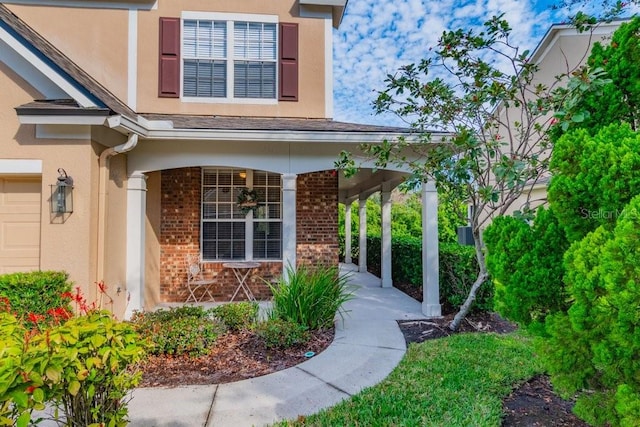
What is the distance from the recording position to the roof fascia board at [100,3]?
7449 mm

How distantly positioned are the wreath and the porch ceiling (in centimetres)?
232

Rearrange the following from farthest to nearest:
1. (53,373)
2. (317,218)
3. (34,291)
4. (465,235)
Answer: (465,235) < (317,218) < (34,291) < (53,373)

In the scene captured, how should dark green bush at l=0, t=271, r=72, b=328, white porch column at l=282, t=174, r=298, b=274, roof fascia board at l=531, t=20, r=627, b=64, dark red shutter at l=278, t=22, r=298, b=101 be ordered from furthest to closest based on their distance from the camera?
roof fascia board at l=531, t=20, r=627, b=64 < dark red shutter at l=278, t=22, r=298, b=101 < white porch column at l=282, t=174, r=298, b=274 < dark green bush at l=0, t=271, r=72, b=328

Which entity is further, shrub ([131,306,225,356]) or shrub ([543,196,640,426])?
shrub ([131,306,225,356])

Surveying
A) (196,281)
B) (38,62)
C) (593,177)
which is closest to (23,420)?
(593,177)

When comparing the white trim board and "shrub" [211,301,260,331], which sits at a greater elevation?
Result: the white trim board

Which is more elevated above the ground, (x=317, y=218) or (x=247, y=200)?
(x=247, y=200)

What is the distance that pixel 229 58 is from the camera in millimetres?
7773

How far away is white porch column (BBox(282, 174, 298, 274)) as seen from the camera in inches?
242

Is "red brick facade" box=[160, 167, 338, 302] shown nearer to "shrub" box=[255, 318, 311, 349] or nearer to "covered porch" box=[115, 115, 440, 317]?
"covered porch" box=[115, 115, 440, 317]

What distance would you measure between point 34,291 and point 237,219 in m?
3.84

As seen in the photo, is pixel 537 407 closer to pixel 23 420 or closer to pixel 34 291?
pixel 23 420

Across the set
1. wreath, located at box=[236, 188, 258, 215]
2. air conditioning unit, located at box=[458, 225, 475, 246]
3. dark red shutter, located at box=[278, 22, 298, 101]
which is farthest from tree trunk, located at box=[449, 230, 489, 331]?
air conditioning unit, located at box=[458, 225, 475, 246]

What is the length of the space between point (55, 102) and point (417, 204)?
17.7 meters
